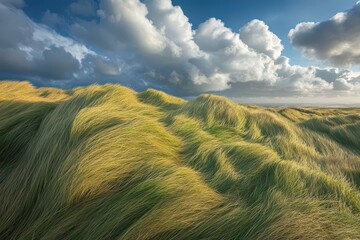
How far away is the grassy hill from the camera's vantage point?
192 cm

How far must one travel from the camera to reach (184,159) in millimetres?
3309

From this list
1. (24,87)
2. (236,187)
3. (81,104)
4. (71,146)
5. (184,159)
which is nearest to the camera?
(236,187)

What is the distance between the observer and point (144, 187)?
2.25 metres

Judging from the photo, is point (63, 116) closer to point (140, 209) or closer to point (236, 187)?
point (140, 209)

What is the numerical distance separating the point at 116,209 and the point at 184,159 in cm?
138

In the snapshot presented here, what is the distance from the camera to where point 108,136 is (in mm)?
2865

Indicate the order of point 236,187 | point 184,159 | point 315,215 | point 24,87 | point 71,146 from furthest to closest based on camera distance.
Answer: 1. point 24,87
2. point 184,159
3. point 71,146
4. point 236,187
5. point 315,215

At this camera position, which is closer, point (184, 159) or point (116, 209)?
point (116, 209)

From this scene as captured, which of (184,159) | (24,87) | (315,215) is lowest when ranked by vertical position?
(315,215)

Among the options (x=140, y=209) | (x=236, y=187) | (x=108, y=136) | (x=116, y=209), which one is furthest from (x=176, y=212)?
(x=108, y=136)

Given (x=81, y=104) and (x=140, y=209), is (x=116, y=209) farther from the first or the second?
(x=81, y=104)

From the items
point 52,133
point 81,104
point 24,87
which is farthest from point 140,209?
point 24,87

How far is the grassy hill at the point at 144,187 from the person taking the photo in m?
1.92

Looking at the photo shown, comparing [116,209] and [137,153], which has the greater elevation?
[137,153]
